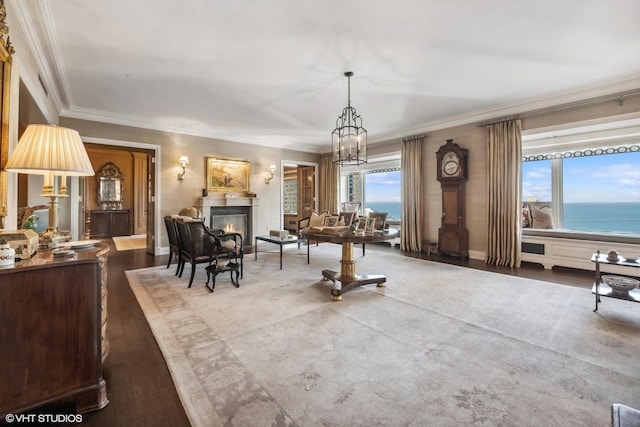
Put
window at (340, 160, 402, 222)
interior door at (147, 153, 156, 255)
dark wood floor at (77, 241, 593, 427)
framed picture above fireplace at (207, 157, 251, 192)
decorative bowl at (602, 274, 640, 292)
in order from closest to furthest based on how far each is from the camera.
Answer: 1. dark wood floor at (77, 241, 593, 427)
2. decorative bowl at (602, 274, 640, 292)
3. interior door at (147, 153, 156, 255)
4. framed picture above fireplace at (207, 157, 251, 192)
5. window at (340, 160, 402, 222)

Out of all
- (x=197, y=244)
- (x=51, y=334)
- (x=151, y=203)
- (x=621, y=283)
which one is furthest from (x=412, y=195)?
(x=51, y=334)

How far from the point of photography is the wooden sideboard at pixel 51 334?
1318mm

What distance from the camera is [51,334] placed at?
1.43 metres

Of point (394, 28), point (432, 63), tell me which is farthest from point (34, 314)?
point (432, 63)

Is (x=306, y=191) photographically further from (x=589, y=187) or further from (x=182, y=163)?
(x=589, y=187)

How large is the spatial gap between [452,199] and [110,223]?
930 centimetres

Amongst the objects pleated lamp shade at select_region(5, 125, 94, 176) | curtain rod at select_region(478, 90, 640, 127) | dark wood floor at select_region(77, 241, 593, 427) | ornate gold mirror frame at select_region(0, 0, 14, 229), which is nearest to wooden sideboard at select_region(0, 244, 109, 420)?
dark wood floor at select_region(77, 241, 593, 427)

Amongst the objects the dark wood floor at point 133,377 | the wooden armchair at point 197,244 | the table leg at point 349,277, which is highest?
the wooden armchair at point 197,244

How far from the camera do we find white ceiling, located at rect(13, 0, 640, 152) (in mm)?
2418

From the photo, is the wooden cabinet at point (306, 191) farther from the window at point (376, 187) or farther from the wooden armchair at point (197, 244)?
the wooden armchair at point (197, 244)

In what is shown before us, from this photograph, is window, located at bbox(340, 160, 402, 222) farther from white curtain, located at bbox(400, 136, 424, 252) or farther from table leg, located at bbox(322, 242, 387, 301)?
table leg, located at bbox(322, 242, 387, 301)

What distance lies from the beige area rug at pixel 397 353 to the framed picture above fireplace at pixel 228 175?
3308 millimetres

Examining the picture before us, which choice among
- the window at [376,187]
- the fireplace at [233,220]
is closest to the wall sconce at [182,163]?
the fireplace at [233,220]

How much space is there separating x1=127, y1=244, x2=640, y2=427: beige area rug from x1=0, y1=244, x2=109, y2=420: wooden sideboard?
499 mm
